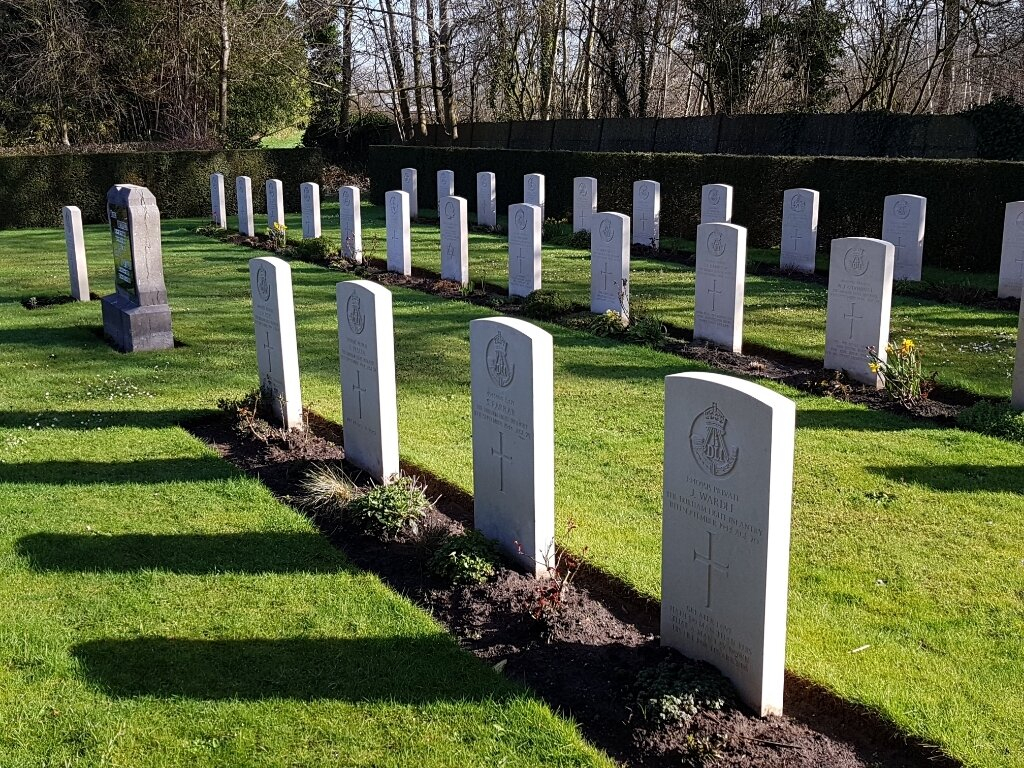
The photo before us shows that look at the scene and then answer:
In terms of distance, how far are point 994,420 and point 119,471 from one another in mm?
6788

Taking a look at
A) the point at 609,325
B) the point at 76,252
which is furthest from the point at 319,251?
the point at 609,325

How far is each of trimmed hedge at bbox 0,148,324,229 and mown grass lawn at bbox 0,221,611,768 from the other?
63.6ft

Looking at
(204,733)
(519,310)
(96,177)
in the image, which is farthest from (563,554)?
(96,177)

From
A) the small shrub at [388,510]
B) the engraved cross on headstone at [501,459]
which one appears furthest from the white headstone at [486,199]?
the engraved cross on headstone at [501,459]

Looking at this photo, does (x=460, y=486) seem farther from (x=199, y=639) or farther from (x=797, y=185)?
(x=797, y=185)

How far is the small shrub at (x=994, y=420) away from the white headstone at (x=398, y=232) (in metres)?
9.97

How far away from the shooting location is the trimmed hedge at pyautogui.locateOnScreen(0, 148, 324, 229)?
24688mm

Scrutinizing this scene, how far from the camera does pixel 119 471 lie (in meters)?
7.11

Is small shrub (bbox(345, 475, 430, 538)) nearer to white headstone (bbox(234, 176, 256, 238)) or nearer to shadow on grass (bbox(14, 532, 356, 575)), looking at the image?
shadow on grass (bbox(14, 532, 356, 575))

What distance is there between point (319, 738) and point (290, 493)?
291 cm

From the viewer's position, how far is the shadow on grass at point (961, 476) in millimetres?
6594

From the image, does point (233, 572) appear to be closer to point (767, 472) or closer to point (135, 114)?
point (767, 472)

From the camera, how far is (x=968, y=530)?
5938mm

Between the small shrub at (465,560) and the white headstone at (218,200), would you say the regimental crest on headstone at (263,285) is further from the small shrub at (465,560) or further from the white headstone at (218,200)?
the white headstone at (218,200)
